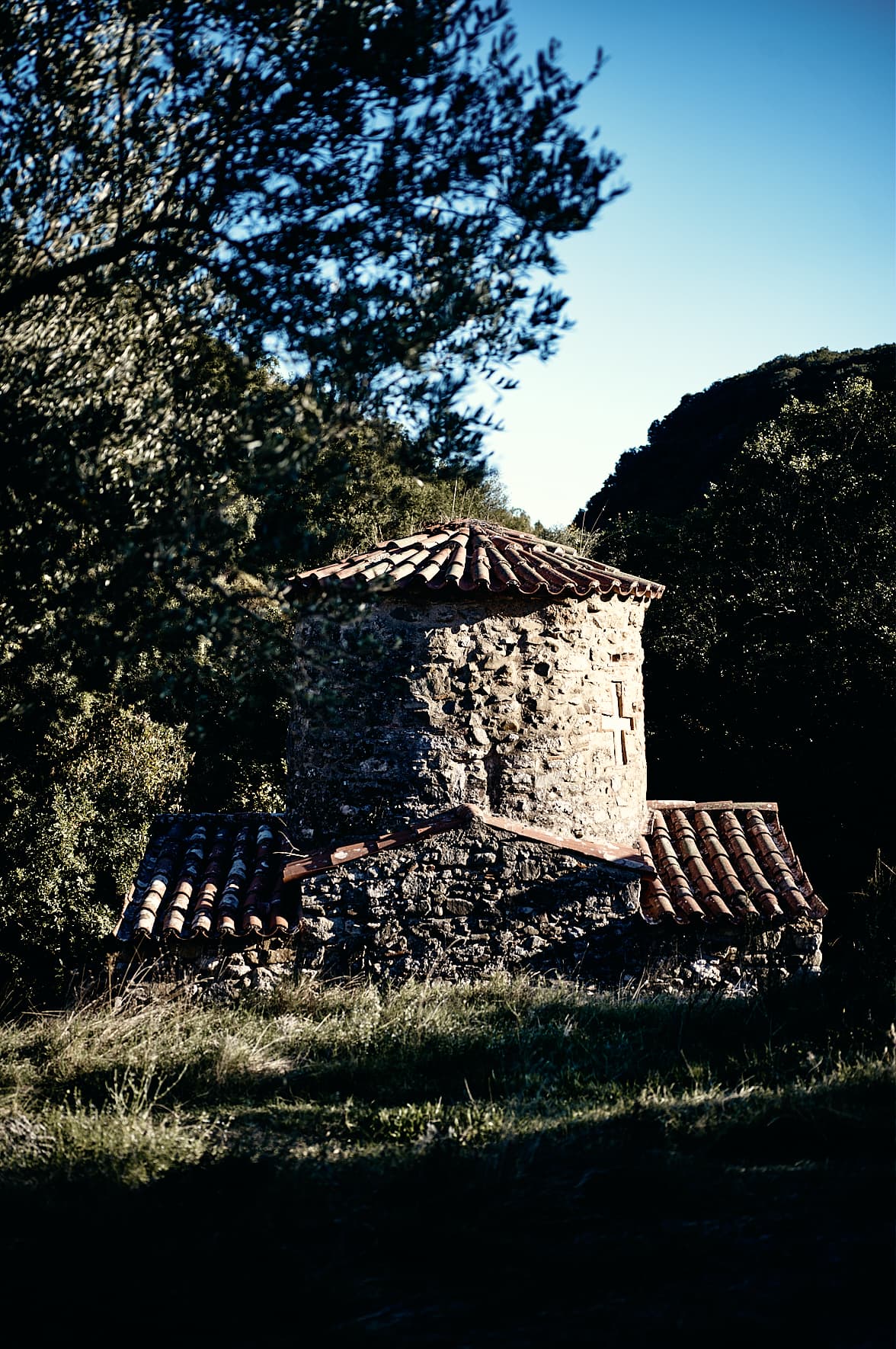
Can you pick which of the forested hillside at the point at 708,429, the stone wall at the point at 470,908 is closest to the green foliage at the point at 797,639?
the forested hillside at the point at 708,429

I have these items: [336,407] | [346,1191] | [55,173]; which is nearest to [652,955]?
[346,1191]

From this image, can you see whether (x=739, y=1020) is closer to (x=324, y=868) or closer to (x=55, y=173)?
(x=324, y=868)

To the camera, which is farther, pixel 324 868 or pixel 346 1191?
pixel 324 868

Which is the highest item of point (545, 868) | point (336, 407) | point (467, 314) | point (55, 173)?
point (55, 173)

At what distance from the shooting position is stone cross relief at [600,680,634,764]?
10.6 meters

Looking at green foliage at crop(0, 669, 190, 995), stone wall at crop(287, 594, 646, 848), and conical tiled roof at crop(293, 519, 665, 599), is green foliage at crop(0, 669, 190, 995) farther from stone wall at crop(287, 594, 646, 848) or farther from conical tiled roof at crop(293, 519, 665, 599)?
conical tiled roof at crop(293, 519, 665, 599)

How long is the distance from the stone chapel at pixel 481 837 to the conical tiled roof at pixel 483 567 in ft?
0.13

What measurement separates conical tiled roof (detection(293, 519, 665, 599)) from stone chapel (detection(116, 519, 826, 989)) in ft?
0.13

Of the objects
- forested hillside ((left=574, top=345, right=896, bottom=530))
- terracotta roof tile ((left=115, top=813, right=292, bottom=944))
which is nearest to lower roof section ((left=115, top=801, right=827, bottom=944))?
terracotta roof tile ((left=115, top=813, right=292, bottom=944))

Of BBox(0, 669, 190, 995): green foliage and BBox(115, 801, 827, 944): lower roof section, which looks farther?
BBox(0, 669, 190, 995): green foliage

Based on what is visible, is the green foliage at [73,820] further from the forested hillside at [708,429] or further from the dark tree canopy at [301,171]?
the forested hillside at [708,429]

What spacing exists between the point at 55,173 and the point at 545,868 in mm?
6792

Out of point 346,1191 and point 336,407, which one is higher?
point 336,407

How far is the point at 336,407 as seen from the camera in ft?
17.6
